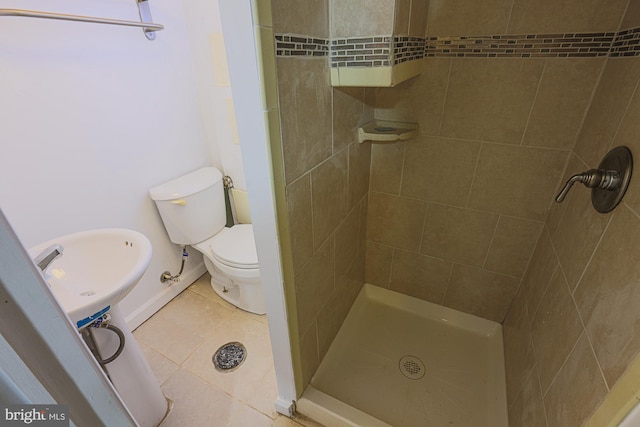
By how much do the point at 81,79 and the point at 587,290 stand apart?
74.3 inches

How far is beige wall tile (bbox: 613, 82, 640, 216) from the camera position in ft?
2.14

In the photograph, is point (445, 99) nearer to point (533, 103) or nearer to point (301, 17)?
point (533, 103)

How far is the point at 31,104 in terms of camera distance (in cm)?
109

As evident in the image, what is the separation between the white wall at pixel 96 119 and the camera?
3.51ft

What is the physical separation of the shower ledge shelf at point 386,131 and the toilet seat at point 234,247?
2.69ft

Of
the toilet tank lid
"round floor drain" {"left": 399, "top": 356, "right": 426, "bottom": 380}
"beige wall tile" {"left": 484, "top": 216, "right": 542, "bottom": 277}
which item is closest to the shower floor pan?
"round floor drain" {"left": 399, "top": 356, "right": 426, "bottom": 380}

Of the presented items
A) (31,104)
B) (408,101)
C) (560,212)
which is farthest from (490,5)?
(31,104)

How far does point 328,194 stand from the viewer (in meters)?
1.08

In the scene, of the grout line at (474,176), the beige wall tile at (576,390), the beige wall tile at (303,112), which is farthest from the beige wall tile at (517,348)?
the beige wall tile at (303,112)

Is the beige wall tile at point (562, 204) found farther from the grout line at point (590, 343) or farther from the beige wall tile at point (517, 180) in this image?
the grout line at point (590, 343)

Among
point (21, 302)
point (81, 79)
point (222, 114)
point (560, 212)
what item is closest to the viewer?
point (21, 302)

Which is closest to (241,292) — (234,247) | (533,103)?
(234,247)

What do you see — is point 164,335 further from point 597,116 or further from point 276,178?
point 597,116

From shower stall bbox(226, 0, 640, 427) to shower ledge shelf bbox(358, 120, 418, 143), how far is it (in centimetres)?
3
